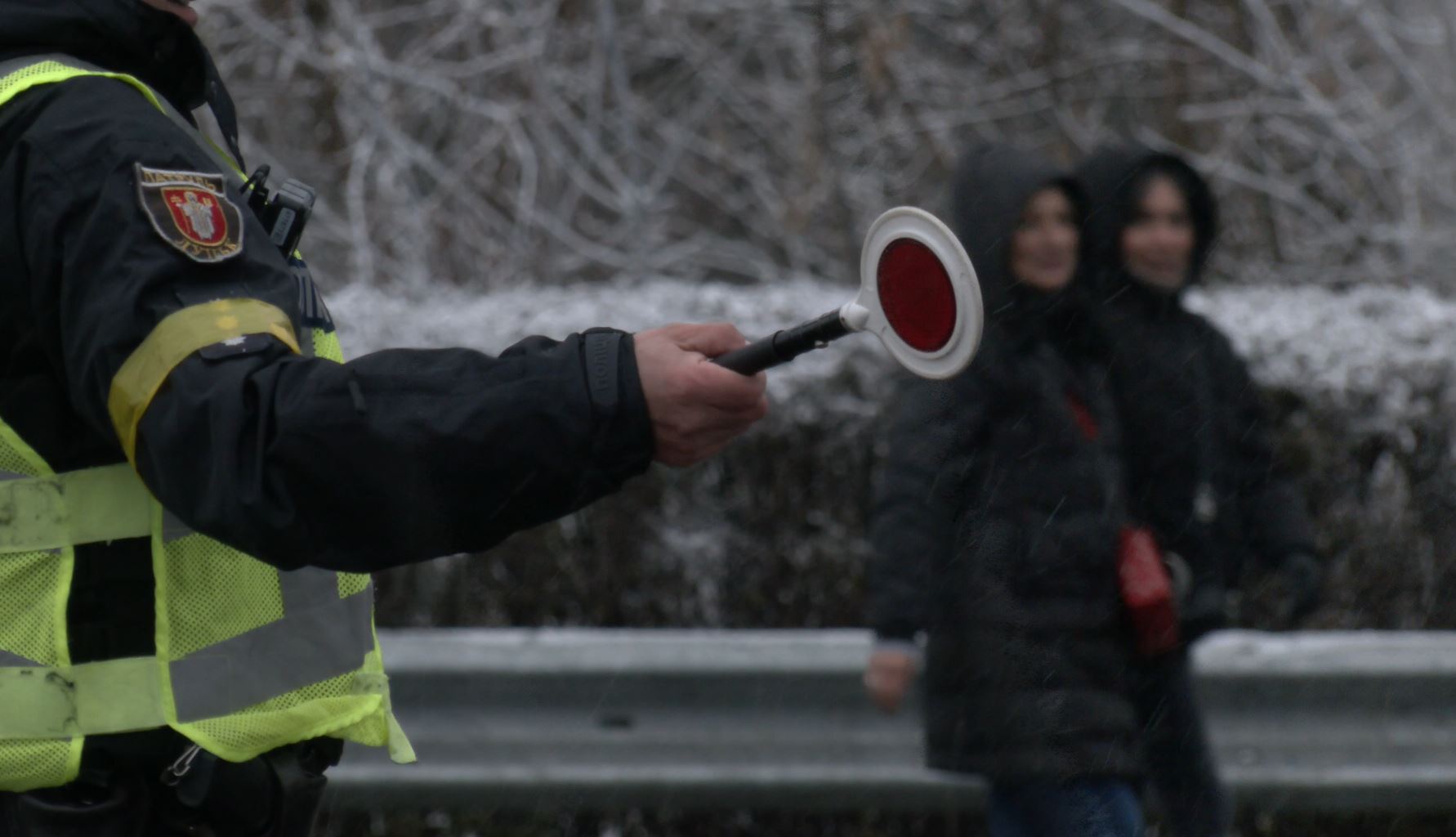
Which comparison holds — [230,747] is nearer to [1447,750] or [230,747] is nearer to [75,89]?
[75,89]

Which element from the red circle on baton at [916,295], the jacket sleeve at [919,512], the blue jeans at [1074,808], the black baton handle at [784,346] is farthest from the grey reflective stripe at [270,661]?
the blue jeans at [1074,808]

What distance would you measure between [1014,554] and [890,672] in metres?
0.34

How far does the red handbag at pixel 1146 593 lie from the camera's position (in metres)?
3.02

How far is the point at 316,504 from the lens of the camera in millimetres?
1451

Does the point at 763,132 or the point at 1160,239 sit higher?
the point at 763,132

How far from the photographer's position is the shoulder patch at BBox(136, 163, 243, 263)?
1489 millimetres

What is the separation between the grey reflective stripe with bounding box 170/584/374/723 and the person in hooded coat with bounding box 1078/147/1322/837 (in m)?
1.75

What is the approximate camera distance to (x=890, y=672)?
3127 mm

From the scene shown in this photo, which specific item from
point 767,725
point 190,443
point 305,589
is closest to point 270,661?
point 305,589

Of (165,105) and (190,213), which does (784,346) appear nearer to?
(190,213)

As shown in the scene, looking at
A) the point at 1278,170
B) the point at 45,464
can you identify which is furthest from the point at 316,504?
the point at 1278,170

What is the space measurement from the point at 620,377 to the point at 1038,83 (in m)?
6.28

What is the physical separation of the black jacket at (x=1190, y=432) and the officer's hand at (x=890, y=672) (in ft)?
1.80

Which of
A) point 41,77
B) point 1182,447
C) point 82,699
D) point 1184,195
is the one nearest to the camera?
point 41,77
